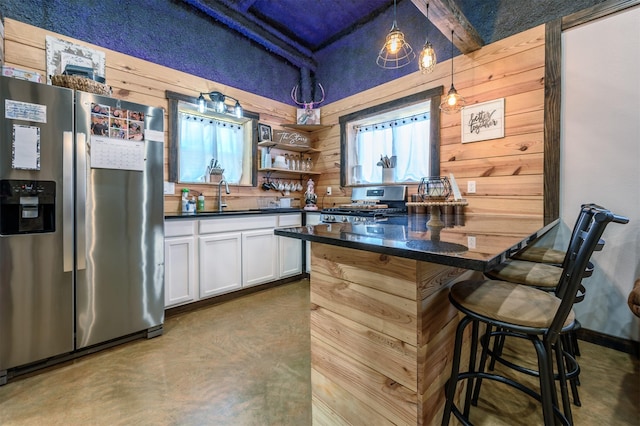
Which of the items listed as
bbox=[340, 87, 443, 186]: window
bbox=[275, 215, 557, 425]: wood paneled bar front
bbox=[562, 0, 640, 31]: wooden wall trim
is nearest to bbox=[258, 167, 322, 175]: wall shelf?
bbox=[340, 87, 443, 186]: window

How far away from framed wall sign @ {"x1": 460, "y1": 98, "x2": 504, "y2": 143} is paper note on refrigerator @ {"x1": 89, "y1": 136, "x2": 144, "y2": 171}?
2806 millimetres

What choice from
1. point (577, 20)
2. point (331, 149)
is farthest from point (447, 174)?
point (331, 149)

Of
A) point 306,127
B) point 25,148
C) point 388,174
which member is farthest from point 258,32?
point 25,148

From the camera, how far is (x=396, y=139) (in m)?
3.49

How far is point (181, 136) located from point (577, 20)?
3.68 m

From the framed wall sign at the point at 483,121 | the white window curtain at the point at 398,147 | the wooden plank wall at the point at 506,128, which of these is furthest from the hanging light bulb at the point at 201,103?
the framed wall sign at the point at 483,121

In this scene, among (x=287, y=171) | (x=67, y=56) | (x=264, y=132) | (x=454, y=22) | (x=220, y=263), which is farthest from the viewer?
(x=287, y=171)

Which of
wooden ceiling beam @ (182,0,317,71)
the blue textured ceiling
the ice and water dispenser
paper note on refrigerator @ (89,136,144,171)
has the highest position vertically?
the blue textured ceiling

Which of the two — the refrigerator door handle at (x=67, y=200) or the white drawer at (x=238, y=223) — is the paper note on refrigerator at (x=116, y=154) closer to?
the refrigerator door handle at (x=67, y=200)

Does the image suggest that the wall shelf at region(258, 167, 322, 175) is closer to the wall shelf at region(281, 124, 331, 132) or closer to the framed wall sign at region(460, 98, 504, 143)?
the wall shelf at region(281, 124, 331, 132)

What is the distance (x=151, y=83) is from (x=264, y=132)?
1.33 m

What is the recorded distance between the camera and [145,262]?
85.7 inches

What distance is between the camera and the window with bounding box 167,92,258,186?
304 centimetres

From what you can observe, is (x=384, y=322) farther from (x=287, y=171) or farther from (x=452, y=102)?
(x=287, y=171)
